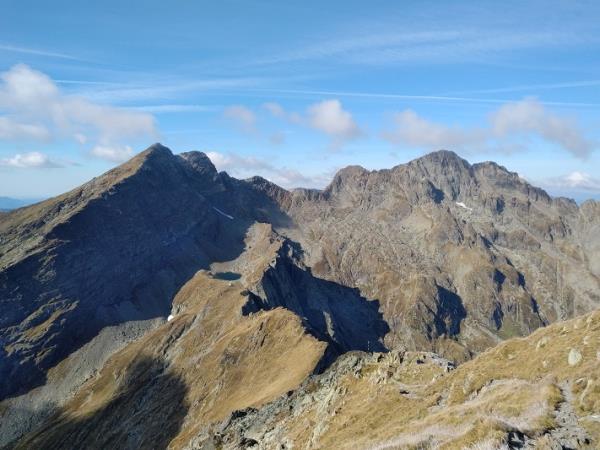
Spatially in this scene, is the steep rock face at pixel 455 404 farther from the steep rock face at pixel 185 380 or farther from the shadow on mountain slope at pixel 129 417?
the shadow on mountain slope at pixel 129 417

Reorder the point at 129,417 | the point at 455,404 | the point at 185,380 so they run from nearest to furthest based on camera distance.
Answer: the point at 455,404, the point at 129,417, the point at 185,380

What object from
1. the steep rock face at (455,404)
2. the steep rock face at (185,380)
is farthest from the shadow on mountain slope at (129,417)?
the steep rock face at (455,404)

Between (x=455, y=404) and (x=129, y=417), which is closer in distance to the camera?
(x=455, y=404)

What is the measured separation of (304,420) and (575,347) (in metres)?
32.7

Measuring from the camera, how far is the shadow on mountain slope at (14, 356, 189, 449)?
13038 cm

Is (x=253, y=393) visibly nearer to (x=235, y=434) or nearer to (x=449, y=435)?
(x=235, y=434)

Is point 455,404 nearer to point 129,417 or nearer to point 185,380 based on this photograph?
point 185,380

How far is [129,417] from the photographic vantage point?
468 feet

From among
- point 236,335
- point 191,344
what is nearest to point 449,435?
point 236,335

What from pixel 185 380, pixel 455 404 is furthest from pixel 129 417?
pixel 455 404

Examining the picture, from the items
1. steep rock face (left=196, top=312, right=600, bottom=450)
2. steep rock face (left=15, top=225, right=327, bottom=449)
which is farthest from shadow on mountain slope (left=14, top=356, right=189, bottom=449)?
steep rock face (left=196, top=312, right=600, bottom=450)

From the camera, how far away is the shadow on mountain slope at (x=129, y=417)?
5133 inches

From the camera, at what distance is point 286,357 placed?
12875 cm

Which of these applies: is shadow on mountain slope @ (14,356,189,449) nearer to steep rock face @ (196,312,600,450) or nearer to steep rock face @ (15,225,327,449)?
steep rock face @ (15,225,327,449)
